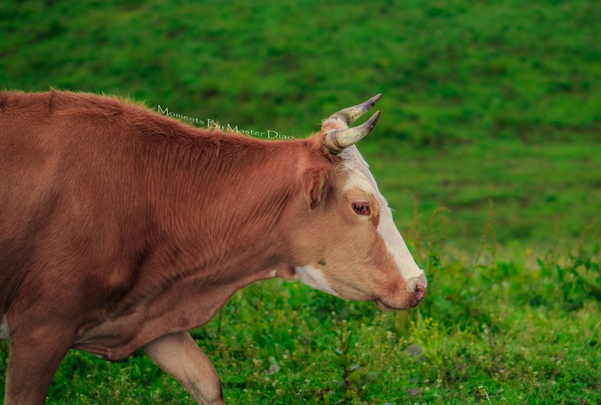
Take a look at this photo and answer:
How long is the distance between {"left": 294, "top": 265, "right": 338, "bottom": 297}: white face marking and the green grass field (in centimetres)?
61

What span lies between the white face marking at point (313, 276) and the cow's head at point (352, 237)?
0.01m

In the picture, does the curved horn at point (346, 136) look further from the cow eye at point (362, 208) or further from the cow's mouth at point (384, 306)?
the cow's mouth at point (384, 306)

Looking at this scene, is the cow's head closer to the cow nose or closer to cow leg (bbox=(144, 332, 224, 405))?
the cow nose

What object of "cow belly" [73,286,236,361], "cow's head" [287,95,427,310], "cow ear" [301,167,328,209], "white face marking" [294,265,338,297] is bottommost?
"cow belly" [73,286,236,361]

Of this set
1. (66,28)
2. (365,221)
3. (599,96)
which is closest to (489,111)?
(599,96)

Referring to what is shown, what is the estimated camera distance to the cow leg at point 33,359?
4.43 meters

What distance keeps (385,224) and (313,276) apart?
55cm

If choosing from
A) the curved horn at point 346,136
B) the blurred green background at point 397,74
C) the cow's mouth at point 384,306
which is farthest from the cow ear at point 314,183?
the blurred green background at point 397,74

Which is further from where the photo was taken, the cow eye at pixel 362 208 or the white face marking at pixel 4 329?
the cow eye at pixel 362 208

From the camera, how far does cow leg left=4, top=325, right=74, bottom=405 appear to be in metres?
4.43

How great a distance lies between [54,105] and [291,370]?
2.56 m

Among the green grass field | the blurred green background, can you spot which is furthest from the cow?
the blurred green background

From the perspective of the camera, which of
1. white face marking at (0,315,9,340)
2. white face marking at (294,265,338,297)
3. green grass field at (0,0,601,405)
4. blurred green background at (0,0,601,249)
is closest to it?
white face marking at (0,315,9,340)

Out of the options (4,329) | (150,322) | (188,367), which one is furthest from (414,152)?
(4,329)
